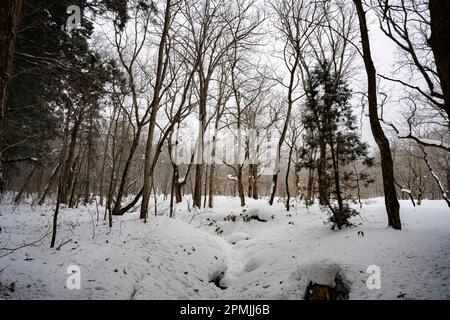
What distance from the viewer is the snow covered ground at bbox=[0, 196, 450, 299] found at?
4160 millimetres

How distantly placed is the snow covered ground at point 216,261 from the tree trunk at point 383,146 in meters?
0.57

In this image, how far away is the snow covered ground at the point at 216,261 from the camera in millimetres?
4160

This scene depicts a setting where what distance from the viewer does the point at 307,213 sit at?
11.6 metres

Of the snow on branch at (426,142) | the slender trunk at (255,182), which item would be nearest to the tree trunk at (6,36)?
the snow on branch at (426,142)

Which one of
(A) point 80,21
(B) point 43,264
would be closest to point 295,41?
(A) point 80,21

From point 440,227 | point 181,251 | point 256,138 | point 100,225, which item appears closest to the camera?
point 440,227

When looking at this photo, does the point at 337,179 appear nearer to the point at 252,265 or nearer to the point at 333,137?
the point at 333,137

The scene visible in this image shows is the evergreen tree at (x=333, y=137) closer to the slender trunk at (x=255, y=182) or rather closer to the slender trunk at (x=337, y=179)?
the slender trunk at (x=337, y=179)

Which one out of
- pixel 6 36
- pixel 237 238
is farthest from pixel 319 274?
pixel 6 36

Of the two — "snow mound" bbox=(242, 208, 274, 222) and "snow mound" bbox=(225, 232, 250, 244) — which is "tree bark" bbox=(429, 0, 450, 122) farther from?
"snow mound" bbox=(242, 208, 274, 222)
